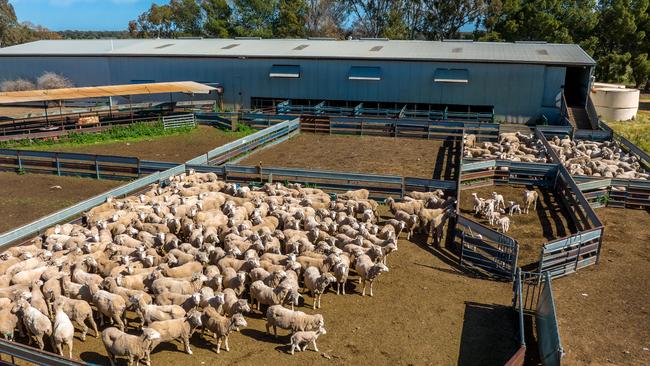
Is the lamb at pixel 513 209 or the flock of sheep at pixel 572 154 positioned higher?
the flock of sheep at pixel 572 154

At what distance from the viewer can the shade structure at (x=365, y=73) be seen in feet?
115

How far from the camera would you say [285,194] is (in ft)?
57.6

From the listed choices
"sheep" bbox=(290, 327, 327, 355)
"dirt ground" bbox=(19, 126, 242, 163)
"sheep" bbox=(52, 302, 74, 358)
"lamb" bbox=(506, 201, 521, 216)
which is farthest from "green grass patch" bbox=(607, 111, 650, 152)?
"sheep" bbox=(52, 302, 74, 358)

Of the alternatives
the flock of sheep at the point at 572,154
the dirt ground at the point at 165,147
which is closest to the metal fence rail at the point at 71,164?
the dirt ground at the point at 165,147

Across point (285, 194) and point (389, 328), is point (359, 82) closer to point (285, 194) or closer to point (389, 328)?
point (285, 194)

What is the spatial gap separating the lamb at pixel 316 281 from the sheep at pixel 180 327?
8.93ft

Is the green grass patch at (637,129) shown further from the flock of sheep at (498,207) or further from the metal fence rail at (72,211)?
the metal fence rail at (72,211)

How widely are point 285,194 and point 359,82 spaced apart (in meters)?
20.1

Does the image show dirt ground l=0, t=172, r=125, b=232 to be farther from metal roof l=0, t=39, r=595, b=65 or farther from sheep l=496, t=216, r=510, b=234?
metal roof l=0, t=39, r=595, b=65

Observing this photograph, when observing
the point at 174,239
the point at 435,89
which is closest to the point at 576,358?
the point at 174,239

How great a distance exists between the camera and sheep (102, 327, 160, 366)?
8953 millimetres

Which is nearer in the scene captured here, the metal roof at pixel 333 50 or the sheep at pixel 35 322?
the sheep at pixel 35 322

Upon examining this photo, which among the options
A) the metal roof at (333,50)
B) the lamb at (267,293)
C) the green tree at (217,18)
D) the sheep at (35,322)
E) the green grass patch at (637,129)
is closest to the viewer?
the sheep at (35,322)

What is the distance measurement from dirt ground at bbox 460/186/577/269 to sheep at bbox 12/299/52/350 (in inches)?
444
